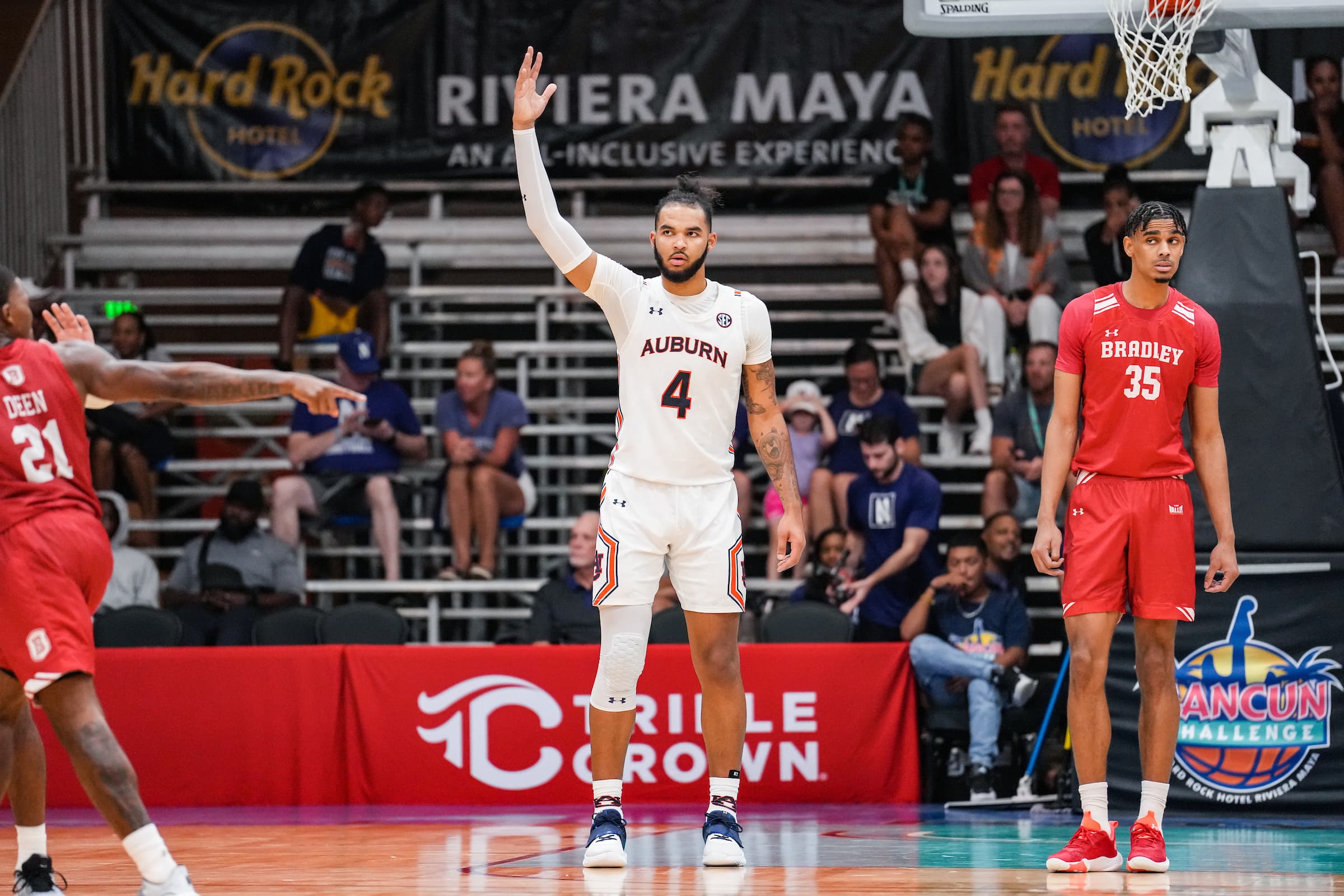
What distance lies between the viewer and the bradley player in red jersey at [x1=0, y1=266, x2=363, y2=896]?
497cm

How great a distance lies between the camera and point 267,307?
614 inches

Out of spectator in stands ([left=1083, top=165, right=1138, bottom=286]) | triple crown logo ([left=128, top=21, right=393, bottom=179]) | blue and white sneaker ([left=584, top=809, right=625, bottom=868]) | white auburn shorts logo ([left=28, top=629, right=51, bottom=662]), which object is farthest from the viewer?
triple crown logo ([left=128, top=21, right=393, bottom=179])

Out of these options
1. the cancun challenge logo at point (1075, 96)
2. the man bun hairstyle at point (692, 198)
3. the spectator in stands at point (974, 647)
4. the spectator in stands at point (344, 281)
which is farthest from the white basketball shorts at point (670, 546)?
the cancun challenge logo at point (1075, 96)

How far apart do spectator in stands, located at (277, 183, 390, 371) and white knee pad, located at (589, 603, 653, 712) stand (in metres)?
7.68

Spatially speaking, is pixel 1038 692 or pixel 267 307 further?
pixel 267 307

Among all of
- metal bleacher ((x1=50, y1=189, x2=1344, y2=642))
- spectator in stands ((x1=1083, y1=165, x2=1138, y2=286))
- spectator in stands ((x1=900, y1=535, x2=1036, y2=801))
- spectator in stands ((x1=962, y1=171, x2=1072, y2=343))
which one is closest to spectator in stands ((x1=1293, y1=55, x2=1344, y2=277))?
metal bleacher ((x1=50, y1=189, x2=1344, y2=642))

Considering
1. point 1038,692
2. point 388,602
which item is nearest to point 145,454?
point 388,602

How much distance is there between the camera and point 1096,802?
6.12 m

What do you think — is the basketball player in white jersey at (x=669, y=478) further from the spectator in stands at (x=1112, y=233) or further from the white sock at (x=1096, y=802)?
the spectator in stands at (x=1112, y=233)

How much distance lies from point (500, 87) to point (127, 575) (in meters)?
5.65

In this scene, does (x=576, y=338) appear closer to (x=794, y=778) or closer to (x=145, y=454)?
(x=145, y=454)

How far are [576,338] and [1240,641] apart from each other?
7.72 metres

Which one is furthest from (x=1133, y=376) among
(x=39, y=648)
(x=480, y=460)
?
(x=480, y=460)

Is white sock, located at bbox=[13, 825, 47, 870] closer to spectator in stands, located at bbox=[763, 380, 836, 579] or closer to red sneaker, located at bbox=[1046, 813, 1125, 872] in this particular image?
red sneaker, located at bbox=[1046, 813, 1125, 872]
